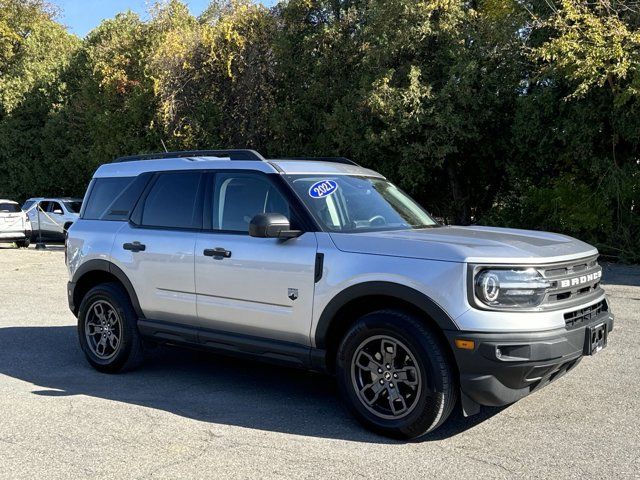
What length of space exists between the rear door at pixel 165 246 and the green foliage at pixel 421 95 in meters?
10.7

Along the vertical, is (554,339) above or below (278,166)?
below

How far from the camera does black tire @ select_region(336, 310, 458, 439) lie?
14.6 feet

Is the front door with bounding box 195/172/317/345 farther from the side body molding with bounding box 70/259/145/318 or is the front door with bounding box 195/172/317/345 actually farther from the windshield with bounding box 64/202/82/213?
the windshield with bounding box 64/202/82/213

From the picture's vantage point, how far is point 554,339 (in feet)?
14.4

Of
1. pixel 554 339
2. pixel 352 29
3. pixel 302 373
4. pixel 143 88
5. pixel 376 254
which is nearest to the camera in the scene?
pixel 554 339

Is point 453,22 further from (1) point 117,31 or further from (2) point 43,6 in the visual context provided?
(2) point 43,6

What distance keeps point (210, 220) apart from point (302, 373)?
1.72m

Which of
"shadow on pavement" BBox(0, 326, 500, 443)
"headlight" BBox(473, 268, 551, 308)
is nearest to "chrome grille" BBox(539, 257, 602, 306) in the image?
"headlight" BBox(473, 268, 551, 308)

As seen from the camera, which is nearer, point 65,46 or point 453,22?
point 453,22

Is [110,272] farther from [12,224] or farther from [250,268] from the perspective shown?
[12,224]

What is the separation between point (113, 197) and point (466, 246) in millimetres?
3645

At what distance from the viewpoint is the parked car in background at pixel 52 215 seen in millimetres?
24531

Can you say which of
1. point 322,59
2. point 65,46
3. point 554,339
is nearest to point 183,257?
point 554,339

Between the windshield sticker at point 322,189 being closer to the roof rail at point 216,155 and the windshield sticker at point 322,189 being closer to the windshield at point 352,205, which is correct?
the windshield at point 352,205
